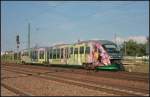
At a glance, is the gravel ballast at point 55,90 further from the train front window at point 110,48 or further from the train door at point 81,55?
the train door at point 81,55

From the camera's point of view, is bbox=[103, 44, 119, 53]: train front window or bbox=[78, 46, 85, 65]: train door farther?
bbox=[78, 46, 85, 65]: train door

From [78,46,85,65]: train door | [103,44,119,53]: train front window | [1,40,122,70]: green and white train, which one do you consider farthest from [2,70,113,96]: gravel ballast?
[78,46,85,65]: train door

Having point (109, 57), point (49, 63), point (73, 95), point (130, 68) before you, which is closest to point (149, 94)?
point (73, 95)

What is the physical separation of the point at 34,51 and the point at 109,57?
28439 mm

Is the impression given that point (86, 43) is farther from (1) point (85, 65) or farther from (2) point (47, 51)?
(2) point (47, 51)

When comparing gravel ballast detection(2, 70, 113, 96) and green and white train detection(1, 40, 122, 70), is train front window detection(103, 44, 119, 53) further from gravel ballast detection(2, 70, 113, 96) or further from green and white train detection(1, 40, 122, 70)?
gravel ballast detection(2, 70, 113, 96)

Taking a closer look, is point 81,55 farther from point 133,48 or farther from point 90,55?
point 133,48

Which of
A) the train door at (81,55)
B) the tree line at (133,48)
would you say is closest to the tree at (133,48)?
the tree line at (133,48)

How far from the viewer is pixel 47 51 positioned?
52.8 m

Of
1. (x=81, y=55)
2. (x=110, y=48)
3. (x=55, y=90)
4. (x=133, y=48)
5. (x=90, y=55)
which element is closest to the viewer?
(x=55, y=90)

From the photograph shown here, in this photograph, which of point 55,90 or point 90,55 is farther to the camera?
point 90,55

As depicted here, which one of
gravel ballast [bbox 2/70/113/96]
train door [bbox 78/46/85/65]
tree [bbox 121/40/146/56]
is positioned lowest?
gravel ballast [bbox 2/70/113/96]

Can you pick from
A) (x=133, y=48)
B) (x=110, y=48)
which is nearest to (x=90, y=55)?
(x=110, y=48)

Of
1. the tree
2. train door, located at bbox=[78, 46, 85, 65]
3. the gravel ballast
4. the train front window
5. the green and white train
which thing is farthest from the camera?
the tree
